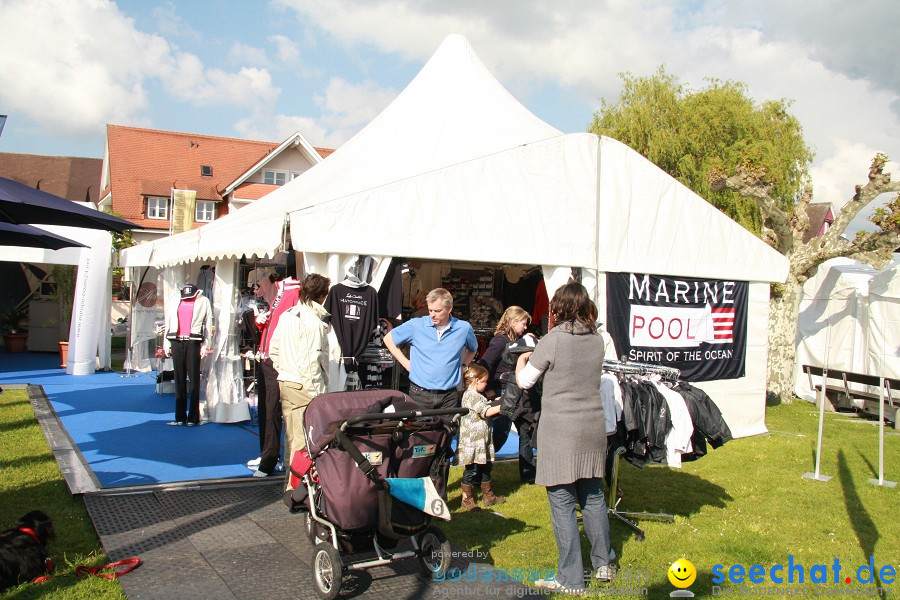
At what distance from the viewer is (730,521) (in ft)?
18.6

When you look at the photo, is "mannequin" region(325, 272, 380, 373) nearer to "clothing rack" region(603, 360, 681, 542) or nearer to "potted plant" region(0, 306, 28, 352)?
"clothing rack" region(603, 360, 681, 542)

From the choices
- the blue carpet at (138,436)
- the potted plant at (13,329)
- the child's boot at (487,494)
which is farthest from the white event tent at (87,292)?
the child's boot at (487,494)

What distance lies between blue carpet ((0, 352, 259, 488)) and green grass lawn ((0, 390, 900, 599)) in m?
0.51

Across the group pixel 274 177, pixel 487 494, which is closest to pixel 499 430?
pixel 487 494

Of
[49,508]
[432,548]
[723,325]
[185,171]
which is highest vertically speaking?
[185,171]

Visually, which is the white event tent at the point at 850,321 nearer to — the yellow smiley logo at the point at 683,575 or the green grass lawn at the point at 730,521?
the green grass lawn at the point at 730,521

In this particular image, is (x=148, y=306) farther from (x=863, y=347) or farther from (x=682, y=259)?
(x=863, y=347)

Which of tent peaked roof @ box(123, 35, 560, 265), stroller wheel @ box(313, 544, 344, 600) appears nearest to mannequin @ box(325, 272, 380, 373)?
tent peaked roof @ box(123, 35, 560, 265)

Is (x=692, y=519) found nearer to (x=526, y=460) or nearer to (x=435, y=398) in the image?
(x=526, y=460)

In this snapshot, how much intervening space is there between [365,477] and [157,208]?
101 feet

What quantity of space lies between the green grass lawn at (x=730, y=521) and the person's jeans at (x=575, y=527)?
17 cm

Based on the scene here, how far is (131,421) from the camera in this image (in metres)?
9.17

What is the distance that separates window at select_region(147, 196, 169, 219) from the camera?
103 ft

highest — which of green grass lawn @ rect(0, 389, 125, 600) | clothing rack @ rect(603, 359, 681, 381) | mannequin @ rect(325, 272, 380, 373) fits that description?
mannequin @ rect(325, 272, 380, 373)
